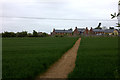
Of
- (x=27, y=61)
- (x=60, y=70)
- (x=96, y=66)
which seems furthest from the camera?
(x=27, y=61)

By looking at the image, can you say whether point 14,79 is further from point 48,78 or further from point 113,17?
point 113,17

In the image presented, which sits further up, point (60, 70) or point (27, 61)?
point (27, 61)

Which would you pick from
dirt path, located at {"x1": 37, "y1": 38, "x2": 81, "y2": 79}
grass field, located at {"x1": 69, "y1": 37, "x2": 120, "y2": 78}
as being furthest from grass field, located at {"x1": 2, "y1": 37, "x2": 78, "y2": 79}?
grass field, located at {"x1": 69, "y1": 37, "x2": 120, "y2": 78}

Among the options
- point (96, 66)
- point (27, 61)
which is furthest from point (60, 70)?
point (27, 61)

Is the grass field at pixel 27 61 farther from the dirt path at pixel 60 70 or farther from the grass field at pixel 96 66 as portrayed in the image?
the grass field at pixel 96 66

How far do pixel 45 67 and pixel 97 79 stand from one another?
4.12 meters

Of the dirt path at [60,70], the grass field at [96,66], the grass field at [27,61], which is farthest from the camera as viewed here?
the dirt path at [60,70]

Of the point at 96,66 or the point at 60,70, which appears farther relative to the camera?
the point at 96,66

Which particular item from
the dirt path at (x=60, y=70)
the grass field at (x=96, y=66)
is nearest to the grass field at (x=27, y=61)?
the dirt path at (x=60, y=70)

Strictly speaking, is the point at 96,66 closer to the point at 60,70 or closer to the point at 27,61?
the point at 60,70

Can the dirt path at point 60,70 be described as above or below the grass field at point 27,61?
below

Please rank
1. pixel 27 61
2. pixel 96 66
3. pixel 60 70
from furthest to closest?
pixel 27 61
pixel 96 66
pixel 60 70

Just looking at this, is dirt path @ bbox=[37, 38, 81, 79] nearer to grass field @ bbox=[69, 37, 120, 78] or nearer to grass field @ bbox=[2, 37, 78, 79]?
grass field @ bbox=[2, 37, 78, 79]

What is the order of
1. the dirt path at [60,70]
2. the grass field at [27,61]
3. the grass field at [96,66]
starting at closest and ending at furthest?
the grass field at [96,66] < the grass field at [27,61] < the dirt path at [60,70]
